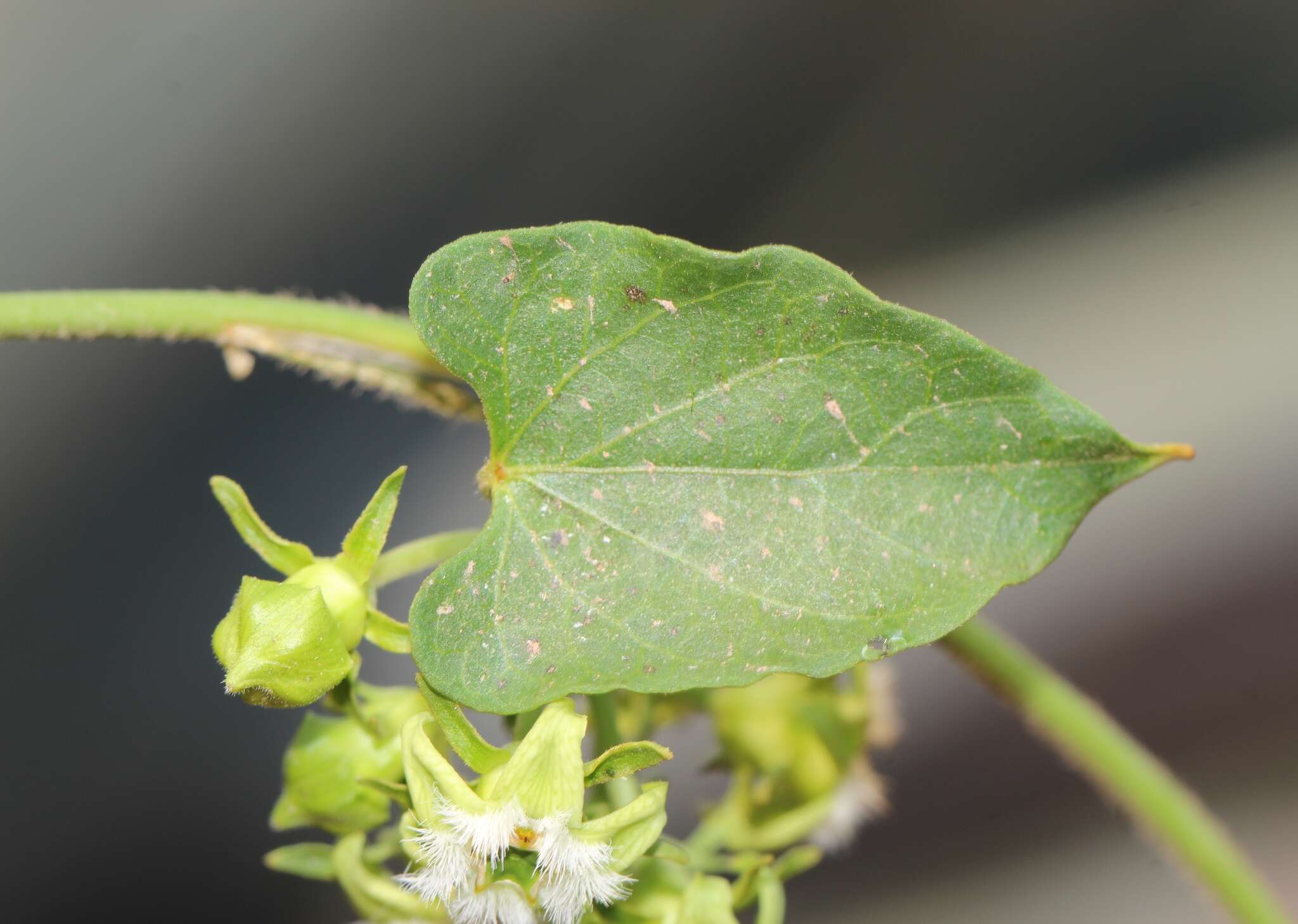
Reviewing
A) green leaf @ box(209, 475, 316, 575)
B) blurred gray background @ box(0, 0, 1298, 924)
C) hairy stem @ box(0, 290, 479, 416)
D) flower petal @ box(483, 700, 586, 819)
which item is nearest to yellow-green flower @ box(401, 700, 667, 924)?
flower petal @ box(483, 700, 586, 819)

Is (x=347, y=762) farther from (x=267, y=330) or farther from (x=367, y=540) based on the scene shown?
(x=267, y=330)

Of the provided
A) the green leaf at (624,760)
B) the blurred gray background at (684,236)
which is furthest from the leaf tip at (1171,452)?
the blurred gray background at (684,236)

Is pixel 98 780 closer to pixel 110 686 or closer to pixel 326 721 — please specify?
pixel 110 686

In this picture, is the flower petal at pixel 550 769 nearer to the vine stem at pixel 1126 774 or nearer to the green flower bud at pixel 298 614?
the green flower bud at pixel 298 614

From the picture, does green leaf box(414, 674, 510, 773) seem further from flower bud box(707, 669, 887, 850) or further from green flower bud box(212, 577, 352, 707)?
flower bud box(707, 669, 887, 850)

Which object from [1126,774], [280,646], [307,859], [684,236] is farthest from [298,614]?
[684,236]

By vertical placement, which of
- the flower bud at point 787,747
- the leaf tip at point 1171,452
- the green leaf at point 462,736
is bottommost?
the green leaf at point 462,736
